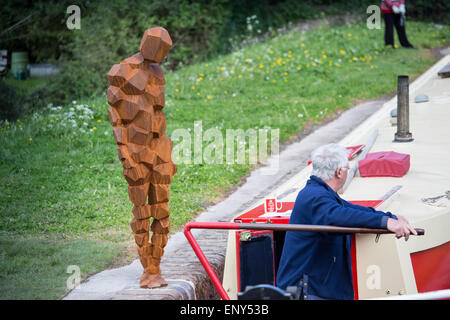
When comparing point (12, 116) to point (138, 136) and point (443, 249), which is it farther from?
point (443, 249)

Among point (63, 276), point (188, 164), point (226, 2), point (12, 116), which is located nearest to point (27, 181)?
point (188, 164)

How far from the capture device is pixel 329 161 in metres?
3.68

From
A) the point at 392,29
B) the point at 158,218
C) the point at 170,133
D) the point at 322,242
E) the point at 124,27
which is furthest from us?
the point at 124,27

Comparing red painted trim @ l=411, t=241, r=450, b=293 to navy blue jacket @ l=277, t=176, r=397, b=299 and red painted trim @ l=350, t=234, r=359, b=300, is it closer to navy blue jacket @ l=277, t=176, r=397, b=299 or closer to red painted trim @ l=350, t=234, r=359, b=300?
red painted trim @ l=350, t=234, r=359, b=300

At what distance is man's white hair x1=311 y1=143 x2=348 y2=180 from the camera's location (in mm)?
3680

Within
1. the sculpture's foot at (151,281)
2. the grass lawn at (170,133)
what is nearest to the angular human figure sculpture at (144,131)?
the sculpture's foot at (151,281)

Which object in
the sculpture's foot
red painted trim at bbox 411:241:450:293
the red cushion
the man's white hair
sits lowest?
the sculpture's foot

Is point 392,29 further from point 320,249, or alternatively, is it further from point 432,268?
point 320,249

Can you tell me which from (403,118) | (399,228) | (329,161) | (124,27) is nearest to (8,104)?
(124,27)

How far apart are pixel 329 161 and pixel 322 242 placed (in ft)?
1.56

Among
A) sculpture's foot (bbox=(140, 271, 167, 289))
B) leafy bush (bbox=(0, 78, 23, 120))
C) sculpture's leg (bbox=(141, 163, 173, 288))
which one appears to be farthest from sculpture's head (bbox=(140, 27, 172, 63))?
leafy bush (bbox=(0, 78, 23, 120))

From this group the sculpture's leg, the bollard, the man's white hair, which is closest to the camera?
the man's white hair

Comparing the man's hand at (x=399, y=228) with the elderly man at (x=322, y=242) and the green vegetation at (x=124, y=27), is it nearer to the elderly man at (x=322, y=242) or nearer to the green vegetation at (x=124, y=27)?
the elderly man at (x=322, y=242)

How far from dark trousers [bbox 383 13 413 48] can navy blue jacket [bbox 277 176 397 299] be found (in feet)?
39.9
